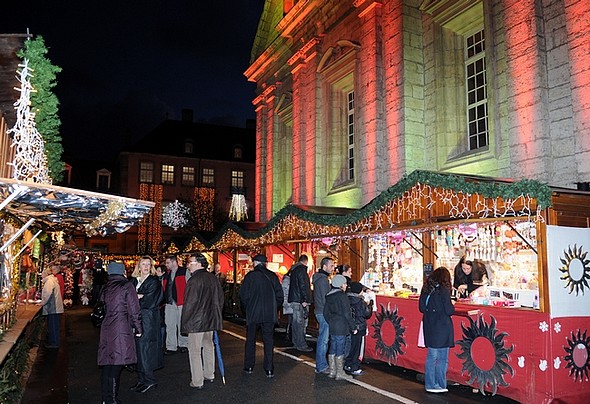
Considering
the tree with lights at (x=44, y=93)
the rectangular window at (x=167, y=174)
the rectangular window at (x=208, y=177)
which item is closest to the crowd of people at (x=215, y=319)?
the tree with lights at (x=44, y=93)

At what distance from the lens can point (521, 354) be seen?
7305mm

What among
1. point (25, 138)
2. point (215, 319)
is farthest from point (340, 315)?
point (25, 138)

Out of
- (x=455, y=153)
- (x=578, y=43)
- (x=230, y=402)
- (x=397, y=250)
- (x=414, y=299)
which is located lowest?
(x=230, y=402)

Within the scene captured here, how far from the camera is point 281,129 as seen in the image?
84.5ft

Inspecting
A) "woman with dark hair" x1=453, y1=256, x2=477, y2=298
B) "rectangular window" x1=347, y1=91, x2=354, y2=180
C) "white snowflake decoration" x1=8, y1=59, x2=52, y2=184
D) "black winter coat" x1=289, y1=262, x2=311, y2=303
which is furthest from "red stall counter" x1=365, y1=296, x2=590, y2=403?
"rectangular window" x1=347, y1=91, x2=354, y2=180

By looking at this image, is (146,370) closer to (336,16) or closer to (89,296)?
(336,16)

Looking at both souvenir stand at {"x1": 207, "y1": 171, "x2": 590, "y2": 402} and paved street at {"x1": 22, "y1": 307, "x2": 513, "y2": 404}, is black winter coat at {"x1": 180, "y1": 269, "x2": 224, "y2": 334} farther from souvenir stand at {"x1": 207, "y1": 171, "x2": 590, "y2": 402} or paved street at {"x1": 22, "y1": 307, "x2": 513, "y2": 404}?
souvenir stand at {"x1": 207, "y1": 171, "x2": 590, "y2": 402}

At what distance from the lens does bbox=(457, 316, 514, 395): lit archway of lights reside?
7.57m

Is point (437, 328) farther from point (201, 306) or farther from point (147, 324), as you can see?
point (147, 324)

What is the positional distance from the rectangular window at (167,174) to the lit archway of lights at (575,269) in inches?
1665

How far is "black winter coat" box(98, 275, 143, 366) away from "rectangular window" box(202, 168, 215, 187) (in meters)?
41.9

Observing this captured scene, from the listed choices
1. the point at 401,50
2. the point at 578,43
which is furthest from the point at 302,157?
the point at 578,43

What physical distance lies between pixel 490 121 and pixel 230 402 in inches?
380

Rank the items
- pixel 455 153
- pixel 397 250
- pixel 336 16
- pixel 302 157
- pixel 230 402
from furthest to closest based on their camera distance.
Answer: pixel 302 157, pixel 336 16, pixel 455 153, pixel 397 250, pixel 230 402
